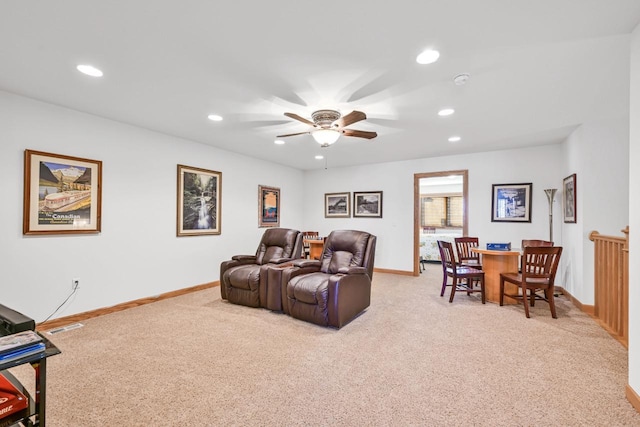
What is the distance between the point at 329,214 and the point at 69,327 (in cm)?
520

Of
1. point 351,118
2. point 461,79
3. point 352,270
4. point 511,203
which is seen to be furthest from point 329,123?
point 511,203

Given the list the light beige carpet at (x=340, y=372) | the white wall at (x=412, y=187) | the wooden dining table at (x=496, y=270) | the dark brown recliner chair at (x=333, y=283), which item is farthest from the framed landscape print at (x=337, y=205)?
the light beige carpet at (x=340, y=372)

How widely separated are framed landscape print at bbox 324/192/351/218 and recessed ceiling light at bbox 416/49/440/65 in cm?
471

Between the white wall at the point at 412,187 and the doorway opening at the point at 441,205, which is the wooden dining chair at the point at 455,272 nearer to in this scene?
the white wall at the point at 412,187

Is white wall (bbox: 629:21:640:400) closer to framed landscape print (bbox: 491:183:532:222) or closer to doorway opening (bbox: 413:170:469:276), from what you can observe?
framed landscape print (bbox: 491:183:532:222)

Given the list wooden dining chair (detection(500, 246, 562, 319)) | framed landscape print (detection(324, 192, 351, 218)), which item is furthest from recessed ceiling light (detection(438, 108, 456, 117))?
framed landscape print (detection(324, 192, 351, 218))

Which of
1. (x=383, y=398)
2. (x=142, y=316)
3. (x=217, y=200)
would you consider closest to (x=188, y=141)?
(x=217, y=200)

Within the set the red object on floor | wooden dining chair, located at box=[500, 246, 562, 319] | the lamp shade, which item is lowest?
the red object on floor

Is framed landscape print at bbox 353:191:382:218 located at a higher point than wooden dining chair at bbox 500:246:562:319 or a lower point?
higher

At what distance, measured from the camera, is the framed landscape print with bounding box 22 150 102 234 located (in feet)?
9.99

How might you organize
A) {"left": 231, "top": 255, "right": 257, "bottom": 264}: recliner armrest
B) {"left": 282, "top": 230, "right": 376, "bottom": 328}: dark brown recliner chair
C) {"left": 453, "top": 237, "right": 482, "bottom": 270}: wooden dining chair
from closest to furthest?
1. {"left": 282, "top": 230, "right": 376, "bottom": 328}: dark brown recliner chair
2. {"left": 231, "top": 255, "right": 257, "bottom": 264}: recliner armrest
3. {"left": 453, "top": 237, "right": 482, "bottom": 270}: wooden dining chair

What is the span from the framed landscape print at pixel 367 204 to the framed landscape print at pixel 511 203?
224 cm

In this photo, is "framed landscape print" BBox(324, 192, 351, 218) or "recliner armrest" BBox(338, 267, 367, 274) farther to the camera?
"framed landscape print" BBox(324, 192, 351, 218)

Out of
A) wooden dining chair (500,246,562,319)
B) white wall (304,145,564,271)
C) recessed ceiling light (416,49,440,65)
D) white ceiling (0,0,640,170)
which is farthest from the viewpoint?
white wall (304,145,564,271)
